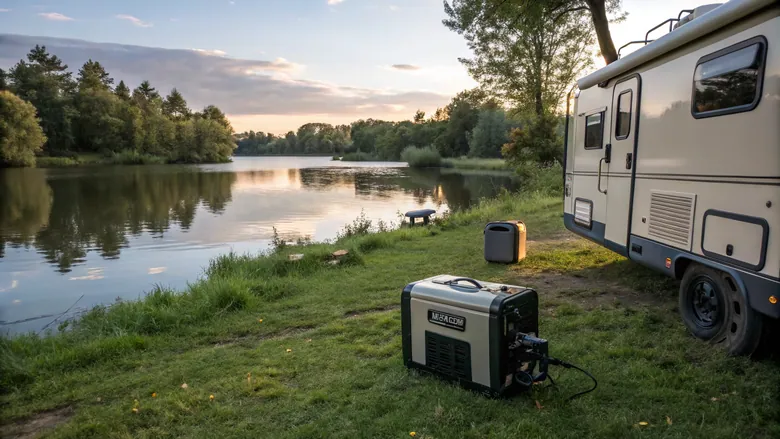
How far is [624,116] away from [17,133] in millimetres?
59087

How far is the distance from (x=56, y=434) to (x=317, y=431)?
192 cm

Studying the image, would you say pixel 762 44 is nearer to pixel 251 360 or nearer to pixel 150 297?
pixel 251 360

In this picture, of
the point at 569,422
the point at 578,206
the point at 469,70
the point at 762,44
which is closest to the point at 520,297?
the point at 569,422

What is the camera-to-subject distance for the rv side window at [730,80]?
365 centimetres

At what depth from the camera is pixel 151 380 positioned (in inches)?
177

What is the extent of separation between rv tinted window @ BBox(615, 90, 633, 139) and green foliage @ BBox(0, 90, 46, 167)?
57651 millimetres

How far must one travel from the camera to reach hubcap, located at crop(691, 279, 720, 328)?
172 inches

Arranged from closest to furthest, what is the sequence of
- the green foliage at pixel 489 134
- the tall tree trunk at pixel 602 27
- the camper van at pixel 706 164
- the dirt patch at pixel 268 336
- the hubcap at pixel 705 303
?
the camper van at pixel 706 164 < the hubcap at pixel 705 303 < the dirt patch at pixel 268 336 < the tall tree trunk at pixel 602 27 < the green foliage at pixel 489 134

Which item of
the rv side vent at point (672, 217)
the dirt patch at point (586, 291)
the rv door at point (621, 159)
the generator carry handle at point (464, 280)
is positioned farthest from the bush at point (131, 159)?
the rv side vent at point (672, 217)

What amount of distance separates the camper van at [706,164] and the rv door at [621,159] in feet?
0.04

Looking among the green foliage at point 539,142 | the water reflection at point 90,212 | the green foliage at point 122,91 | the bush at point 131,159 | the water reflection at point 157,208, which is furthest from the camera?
the green foliage at point 122,91

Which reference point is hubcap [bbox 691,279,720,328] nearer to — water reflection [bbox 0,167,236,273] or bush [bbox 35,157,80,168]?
water reflection [bbox 0,167,236,273]

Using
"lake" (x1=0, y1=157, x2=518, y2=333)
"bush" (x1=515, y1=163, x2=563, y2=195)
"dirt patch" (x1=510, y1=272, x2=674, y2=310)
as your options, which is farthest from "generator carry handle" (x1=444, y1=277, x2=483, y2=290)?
"bush" (x1=515, y1=163, x2=563, y2=195)

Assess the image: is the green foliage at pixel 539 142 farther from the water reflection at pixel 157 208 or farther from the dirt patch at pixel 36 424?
the dirt patch at pixel 36 424
